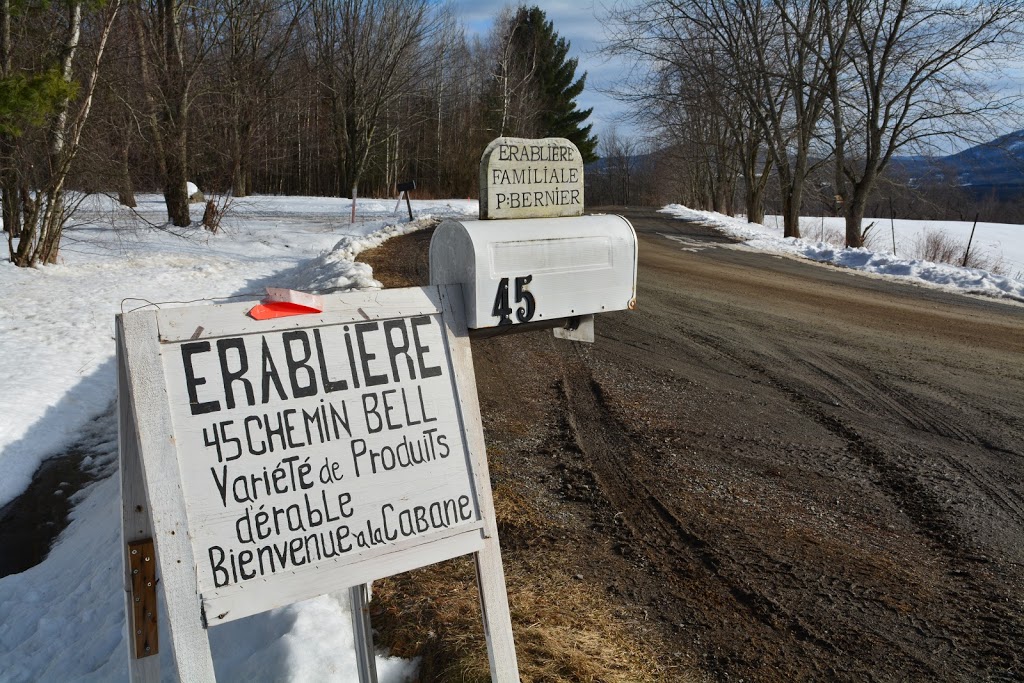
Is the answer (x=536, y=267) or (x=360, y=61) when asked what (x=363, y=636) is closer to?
(x=536, y=267)

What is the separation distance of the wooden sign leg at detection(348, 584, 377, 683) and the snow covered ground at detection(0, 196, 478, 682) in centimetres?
25

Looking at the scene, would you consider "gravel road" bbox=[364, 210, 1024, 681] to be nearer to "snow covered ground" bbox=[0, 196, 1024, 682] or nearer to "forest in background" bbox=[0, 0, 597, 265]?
"snow covered ground" bbox=[0, 196, 1024, 682]

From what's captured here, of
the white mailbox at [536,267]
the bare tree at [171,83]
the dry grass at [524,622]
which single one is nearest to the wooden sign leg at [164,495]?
the white mailbox at [536,267]

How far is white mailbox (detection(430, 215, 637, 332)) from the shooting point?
2.48 metres

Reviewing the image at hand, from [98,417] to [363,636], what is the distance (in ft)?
17.9

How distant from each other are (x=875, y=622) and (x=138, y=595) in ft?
9.73

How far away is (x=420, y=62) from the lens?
40000mm

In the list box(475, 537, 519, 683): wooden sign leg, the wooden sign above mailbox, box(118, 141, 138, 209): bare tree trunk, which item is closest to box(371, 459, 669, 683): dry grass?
box(475, 537, 519, 683): wooden sign leg

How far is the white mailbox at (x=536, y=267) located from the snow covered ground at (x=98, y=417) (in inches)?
35.0

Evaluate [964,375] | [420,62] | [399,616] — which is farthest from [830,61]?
[420,62]

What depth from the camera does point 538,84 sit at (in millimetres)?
42312

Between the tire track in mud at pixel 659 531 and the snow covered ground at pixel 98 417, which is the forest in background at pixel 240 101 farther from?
the tire track in mud at pixel 659 531

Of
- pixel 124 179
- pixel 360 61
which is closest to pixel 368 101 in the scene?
pixel 360 61

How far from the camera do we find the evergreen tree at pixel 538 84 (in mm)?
38469
